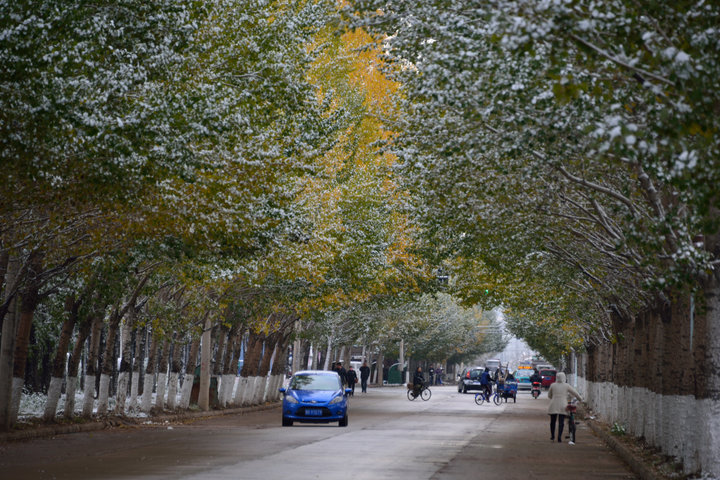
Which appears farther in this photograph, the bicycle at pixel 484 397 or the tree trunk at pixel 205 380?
the bicycle at pixel 484 397

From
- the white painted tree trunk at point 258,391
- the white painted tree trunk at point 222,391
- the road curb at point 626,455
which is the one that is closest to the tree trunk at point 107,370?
the white painted tree trunk at point 222,391

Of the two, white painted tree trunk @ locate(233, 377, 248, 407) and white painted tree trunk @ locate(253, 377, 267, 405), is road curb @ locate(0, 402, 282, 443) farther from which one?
white painted tree trunk @ locate(253, 377, 267, 405)

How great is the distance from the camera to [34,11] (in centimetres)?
1315

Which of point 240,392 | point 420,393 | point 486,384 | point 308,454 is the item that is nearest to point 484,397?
point 486,384

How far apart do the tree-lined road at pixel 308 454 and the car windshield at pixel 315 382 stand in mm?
1068

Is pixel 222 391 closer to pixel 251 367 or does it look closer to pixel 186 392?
pixel 251 367

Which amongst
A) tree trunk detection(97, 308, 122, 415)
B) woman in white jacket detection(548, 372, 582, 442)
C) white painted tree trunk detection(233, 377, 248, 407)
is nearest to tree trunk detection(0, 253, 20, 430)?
tree trunk detection(97, 308, 122, 415)

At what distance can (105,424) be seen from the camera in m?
27.0

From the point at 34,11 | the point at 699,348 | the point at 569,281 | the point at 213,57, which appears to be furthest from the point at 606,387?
the point at 34,11

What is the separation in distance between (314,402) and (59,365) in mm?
6765

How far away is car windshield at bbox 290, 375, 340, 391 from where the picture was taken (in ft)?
98.1

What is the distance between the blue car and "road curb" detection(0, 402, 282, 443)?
359 cm

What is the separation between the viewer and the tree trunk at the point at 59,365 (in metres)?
→ 25.6

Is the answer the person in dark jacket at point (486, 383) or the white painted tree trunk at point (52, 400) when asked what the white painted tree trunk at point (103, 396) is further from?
the person in dark jacket at point (486, 383)
